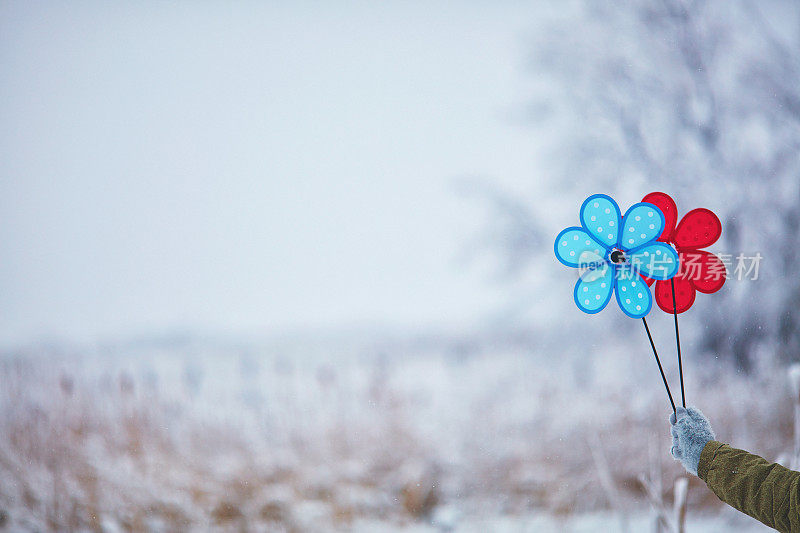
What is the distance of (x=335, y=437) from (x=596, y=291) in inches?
32.0

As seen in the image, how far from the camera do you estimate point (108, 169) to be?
134 cm

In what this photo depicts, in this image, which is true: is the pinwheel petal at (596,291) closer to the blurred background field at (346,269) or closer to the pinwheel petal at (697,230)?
the pinwheel petal at (697,230)

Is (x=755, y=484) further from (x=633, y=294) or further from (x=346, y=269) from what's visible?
(x=346, y=269)

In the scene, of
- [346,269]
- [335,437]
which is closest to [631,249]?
[346,269]

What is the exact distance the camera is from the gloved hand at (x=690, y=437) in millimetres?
726

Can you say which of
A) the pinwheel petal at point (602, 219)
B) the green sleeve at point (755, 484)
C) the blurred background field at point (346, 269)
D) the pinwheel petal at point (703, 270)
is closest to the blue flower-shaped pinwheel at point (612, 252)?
the pinwheel petal at point (602, 219)

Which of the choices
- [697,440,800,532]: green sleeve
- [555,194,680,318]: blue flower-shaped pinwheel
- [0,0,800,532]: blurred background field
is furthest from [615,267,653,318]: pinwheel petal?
[0,0,800,532]: blurred background field

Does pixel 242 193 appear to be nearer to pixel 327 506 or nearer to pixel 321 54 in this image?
pixel 321 54

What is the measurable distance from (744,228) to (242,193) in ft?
4.73

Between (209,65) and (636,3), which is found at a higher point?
(636,3)

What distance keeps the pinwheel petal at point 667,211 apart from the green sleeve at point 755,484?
0.34 meters

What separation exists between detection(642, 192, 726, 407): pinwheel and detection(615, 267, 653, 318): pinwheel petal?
0.08 ft

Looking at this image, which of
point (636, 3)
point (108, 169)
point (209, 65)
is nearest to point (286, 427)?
point (108, 169)

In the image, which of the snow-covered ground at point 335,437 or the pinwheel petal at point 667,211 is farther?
the snow-covered ground at point 335,437
